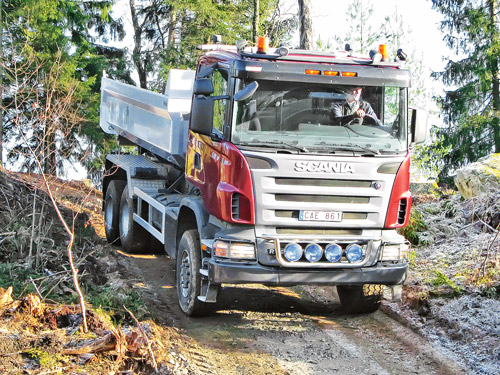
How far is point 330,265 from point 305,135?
4.60 ft

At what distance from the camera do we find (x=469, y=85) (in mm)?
22281

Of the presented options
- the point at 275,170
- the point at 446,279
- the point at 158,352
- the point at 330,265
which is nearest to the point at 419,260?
the point at 446,279

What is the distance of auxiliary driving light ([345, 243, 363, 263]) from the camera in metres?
7.31

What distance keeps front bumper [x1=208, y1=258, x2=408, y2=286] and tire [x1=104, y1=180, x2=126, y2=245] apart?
16.7ft

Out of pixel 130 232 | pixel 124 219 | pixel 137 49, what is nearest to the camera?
pixel 130 232

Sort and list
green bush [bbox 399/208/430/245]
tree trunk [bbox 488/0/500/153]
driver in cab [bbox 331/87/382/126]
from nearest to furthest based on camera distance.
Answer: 1. driver in cab [bbox 331/87/382/126]
2. green bush [bbox 399/208/430/245]
3. tree trunk [bbox 488/0/500/153]

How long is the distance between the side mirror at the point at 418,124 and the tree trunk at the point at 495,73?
14.5 meters

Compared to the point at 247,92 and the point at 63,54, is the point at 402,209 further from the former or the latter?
the point at 63,54

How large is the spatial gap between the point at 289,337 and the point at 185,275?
1486mm

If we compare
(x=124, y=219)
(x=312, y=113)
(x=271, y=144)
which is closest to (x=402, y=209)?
(x=312, y=113)

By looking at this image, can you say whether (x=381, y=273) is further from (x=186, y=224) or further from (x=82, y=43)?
(x=82, y=43)

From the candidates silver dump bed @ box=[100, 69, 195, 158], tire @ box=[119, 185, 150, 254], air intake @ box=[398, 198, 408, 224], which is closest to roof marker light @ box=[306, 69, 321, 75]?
air intake @ box=[398, 198, 408, 224]

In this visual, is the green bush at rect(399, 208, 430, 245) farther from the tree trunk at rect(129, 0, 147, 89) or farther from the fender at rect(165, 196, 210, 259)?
the tree trunk at rect(129, 0, 147, 89)

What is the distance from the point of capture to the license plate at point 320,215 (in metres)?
7.17
